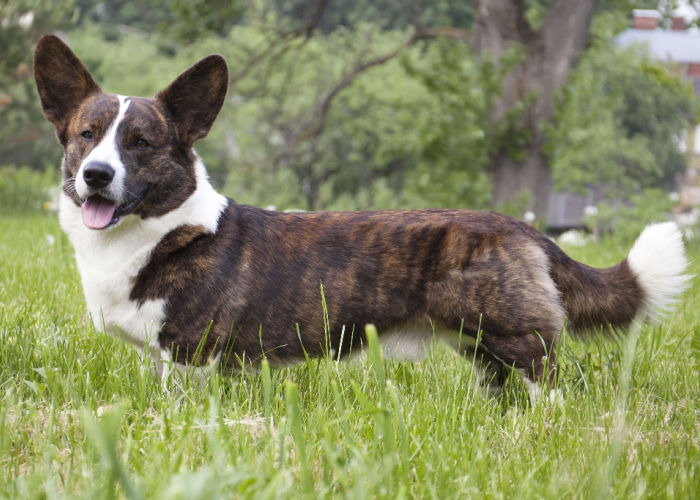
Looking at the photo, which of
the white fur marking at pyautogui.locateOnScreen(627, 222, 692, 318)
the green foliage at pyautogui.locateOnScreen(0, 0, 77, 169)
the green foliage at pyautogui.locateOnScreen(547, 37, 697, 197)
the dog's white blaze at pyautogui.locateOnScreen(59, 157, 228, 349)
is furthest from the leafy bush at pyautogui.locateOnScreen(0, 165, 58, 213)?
the green foliage at pyautogui.locateOnScreen(547, 37, 697, 197)

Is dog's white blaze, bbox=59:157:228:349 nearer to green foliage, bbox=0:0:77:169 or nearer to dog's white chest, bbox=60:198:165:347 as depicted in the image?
dog's white chest, bbox=60:198:165:347

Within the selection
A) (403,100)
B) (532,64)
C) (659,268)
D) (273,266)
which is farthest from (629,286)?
(403,100)

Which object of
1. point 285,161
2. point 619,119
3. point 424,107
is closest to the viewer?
point 424,107

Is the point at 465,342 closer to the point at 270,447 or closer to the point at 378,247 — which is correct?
the point at 378,247

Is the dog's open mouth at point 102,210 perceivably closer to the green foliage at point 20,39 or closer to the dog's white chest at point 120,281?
the dog's white chest at point 120,281

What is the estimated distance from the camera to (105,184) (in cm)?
266

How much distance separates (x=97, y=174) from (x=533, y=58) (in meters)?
9.17

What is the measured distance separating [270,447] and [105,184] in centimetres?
129

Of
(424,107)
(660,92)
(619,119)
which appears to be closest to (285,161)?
(424,107)

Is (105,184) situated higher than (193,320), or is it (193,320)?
(105,184)

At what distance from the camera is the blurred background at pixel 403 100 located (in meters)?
10.5

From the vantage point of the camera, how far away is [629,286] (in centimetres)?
297

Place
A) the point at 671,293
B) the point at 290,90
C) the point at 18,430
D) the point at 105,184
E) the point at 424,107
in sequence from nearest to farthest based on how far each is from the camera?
the point at 18,430 < the point at 105,184 < the point at 671,293 < the point at 424,107 < the point at 290,90

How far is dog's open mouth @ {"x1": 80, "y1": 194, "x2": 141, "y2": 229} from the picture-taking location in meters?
2.72
